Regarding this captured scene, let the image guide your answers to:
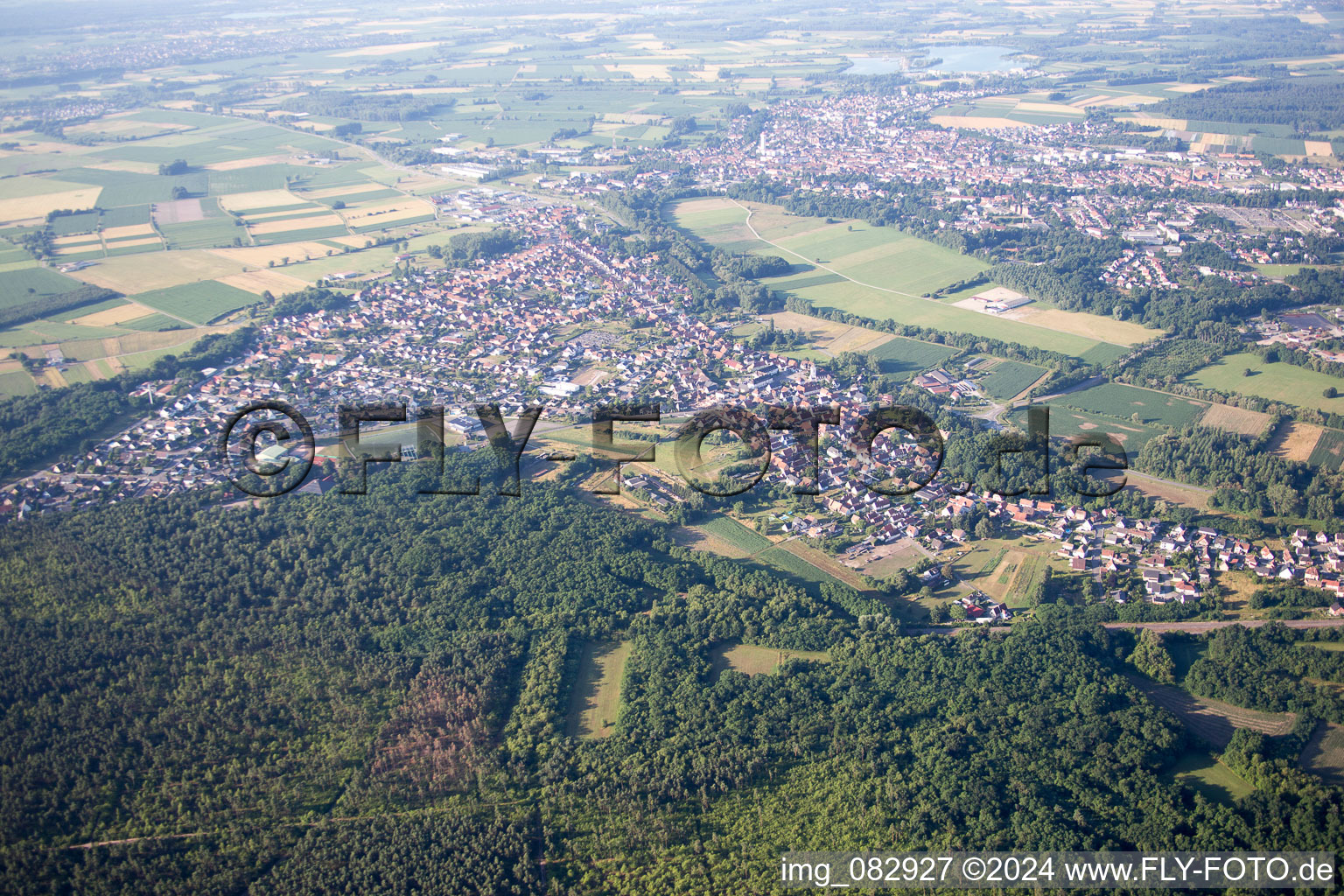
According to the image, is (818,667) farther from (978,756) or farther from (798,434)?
(798,434)

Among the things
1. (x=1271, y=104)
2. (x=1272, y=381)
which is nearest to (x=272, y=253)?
(x=1272, y=381)

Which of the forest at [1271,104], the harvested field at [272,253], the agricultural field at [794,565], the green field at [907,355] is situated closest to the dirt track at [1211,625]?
the agricultural field at [794,565]

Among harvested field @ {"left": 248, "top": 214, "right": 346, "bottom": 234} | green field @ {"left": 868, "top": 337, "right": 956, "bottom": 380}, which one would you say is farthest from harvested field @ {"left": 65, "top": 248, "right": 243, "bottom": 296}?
green field @ {"left": 868, "top": 337, "right": 956, "bottom": 380}

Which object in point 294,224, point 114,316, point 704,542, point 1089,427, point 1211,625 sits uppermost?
point 294,224

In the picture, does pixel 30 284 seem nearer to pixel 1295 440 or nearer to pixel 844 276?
pixel 844 276

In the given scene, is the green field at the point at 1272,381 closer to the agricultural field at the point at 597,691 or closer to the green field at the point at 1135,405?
the green field at the point at 1135,405
